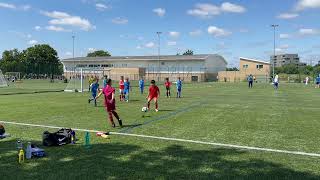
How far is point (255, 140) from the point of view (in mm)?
10820

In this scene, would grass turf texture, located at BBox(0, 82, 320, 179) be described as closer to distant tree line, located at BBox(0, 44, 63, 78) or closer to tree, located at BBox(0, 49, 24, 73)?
distant tree line, located at BBox(0, 44, 63, 78)

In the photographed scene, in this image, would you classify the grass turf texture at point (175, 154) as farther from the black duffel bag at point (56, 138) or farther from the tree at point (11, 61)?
the tree at point (11, 61)

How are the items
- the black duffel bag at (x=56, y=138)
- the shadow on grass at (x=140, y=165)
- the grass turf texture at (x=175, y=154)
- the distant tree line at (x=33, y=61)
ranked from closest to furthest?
the shadow on grass at (x=140, y=165)
the grass turf texture at (x=175, y=154)
the black duffel bag at (x=56, y=138)
the distant tree line at (x=33, y=61)

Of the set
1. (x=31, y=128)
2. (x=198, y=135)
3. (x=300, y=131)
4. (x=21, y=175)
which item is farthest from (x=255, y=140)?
(x=31, y=128)

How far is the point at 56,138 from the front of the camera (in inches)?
387

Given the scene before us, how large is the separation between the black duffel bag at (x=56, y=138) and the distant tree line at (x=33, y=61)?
101 m

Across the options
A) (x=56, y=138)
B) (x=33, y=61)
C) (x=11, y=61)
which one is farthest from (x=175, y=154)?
(x=11, y=61)

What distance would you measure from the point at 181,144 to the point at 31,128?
572 cm

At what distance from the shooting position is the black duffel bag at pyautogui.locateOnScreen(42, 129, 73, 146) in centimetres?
970

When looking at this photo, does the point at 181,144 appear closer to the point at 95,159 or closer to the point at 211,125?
the point at 95,159

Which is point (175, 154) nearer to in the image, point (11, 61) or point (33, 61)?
point (33, 61)

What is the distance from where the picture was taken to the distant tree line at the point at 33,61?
10896 centimetres

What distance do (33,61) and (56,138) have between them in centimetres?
11198

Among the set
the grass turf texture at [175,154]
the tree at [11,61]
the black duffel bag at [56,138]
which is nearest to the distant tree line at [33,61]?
the tree at [11,61]
